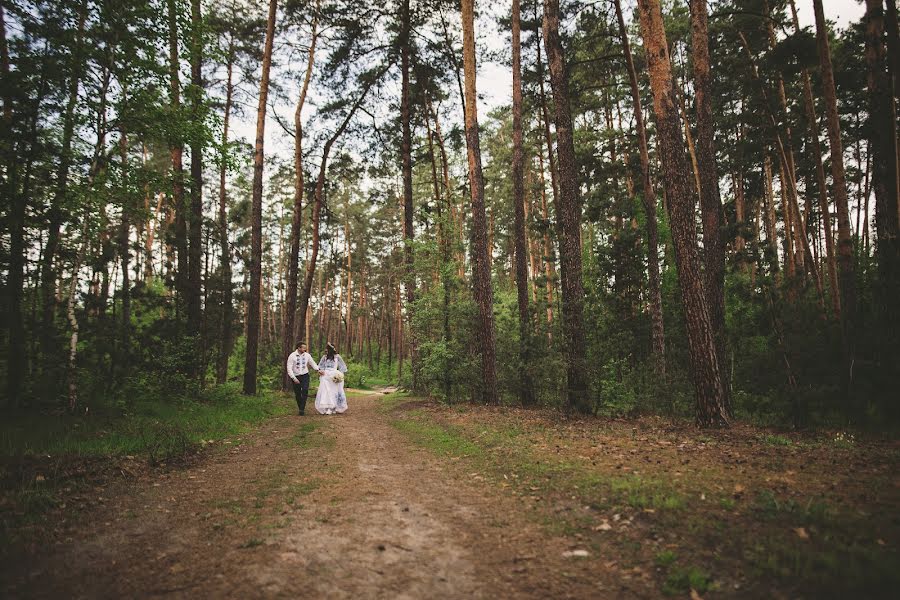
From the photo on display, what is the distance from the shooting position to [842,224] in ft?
33.4

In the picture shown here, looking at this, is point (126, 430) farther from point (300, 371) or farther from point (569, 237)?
point (569, 237)

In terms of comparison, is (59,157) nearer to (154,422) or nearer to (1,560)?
(154,422)

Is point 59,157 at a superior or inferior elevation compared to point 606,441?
superior

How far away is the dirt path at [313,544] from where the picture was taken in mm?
2824

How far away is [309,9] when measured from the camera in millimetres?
16797

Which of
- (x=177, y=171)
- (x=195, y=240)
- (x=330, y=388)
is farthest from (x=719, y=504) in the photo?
(x=195, y=240)

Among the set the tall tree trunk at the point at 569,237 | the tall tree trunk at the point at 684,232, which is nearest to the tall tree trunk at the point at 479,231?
the tall tree trunk at the point at 569,237

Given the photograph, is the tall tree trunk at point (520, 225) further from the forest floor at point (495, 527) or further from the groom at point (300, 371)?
the forest floor at point (495, 527)

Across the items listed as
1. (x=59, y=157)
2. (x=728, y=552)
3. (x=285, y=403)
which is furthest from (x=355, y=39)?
(x=728, y=552)

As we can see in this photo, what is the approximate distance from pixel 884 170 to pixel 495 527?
11.3m

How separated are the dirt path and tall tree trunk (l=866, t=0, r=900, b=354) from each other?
8240 millimetres

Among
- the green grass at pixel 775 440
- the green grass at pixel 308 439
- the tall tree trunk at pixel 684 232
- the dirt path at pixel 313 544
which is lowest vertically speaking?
the green grass at pixel 308 439

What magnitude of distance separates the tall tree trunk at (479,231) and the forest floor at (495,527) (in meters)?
6.50

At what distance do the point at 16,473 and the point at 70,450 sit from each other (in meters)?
1.22
